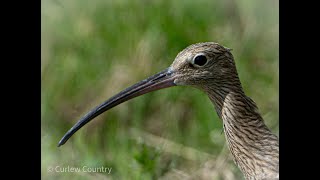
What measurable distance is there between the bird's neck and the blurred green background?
0.62 metres

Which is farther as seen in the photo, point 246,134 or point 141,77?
point 141,77

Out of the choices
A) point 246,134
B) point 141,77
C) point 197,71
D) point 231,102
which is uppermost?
point 141,77

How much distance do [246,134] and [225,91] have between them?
30cm

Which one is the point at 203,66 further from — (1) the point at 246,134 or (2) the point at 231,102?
(1) the point at 246,134

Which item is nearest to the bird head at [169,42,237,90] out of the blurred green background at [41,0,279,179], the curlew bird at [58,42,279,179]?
the curlew bird at [58,42,279,179]

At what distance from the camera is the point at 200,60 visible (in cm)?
556

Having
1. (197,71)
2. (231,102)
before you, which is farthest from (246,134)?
(197,71)

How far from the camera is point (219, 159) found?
6.41 metres

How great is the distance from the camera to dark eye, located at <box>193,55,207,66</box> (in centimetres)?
555

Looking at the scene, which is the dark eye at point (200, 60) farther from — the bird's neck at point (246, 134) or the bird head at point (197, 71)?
the bird's neck at point (246, 134)
